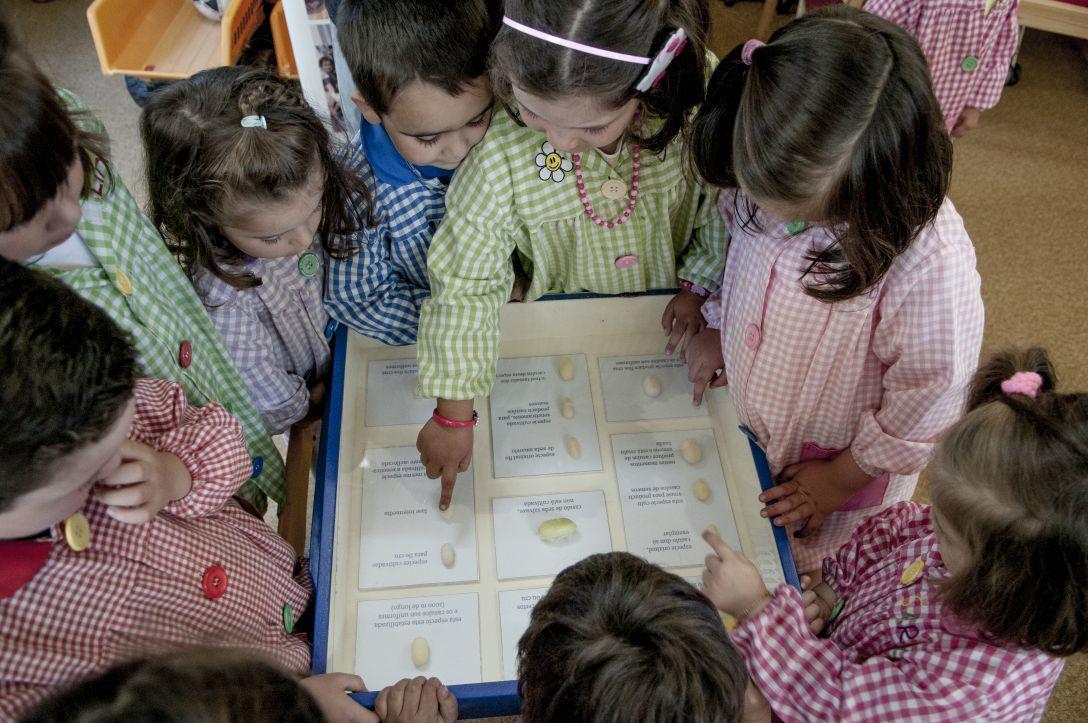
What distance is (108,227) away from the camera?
2.77 ft

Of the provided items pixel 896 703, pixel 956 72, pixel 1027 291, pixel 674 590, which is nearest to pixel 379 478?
pixel 674 590

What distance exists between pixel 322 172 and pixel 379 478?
407 mm

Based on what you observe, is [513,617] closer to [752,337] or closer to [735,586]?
[735,586]

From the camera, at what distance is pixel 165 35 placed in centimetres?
228

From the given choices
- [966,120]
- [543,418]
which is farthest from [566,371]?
[966,120]

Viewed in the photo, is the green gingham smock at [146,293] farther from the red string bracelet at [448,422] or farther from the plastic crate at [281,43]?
the plastic crate at [281,43]

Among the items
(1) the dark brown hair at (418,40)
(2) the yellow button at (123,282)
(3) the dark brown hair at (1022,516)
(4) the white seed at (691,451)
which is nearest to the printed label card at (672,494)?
(4) the white seed at (691,451)

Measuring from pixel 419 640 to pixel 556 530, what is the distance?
0.21 m

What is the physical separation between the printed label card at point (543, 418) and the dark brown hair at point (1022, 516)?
476 millimetres

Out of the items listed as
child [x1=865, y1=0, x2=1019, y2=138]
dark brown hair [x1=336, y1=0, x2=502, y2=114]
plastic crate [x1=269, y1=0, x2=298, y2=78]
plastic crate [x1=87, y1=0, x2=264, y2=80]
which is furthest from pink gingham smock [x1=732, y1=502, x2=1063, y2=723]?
plastic crate [x1=87, y1=0, x2=264, y2=80]

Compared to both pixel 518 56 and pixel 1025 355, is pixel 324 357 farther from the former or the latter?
pixel 1025 355

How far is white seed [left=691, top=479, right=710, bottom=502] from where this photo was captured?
1.03 m

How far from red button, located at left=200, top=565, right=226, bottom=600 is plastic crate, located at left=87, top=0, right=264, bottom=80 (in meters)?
1.73

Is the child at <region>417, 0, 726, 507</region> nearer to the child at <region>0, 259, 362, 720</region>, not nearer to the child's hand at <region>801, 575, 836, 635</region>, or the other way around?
the child at <region>0, 259, 362, 720</region>
